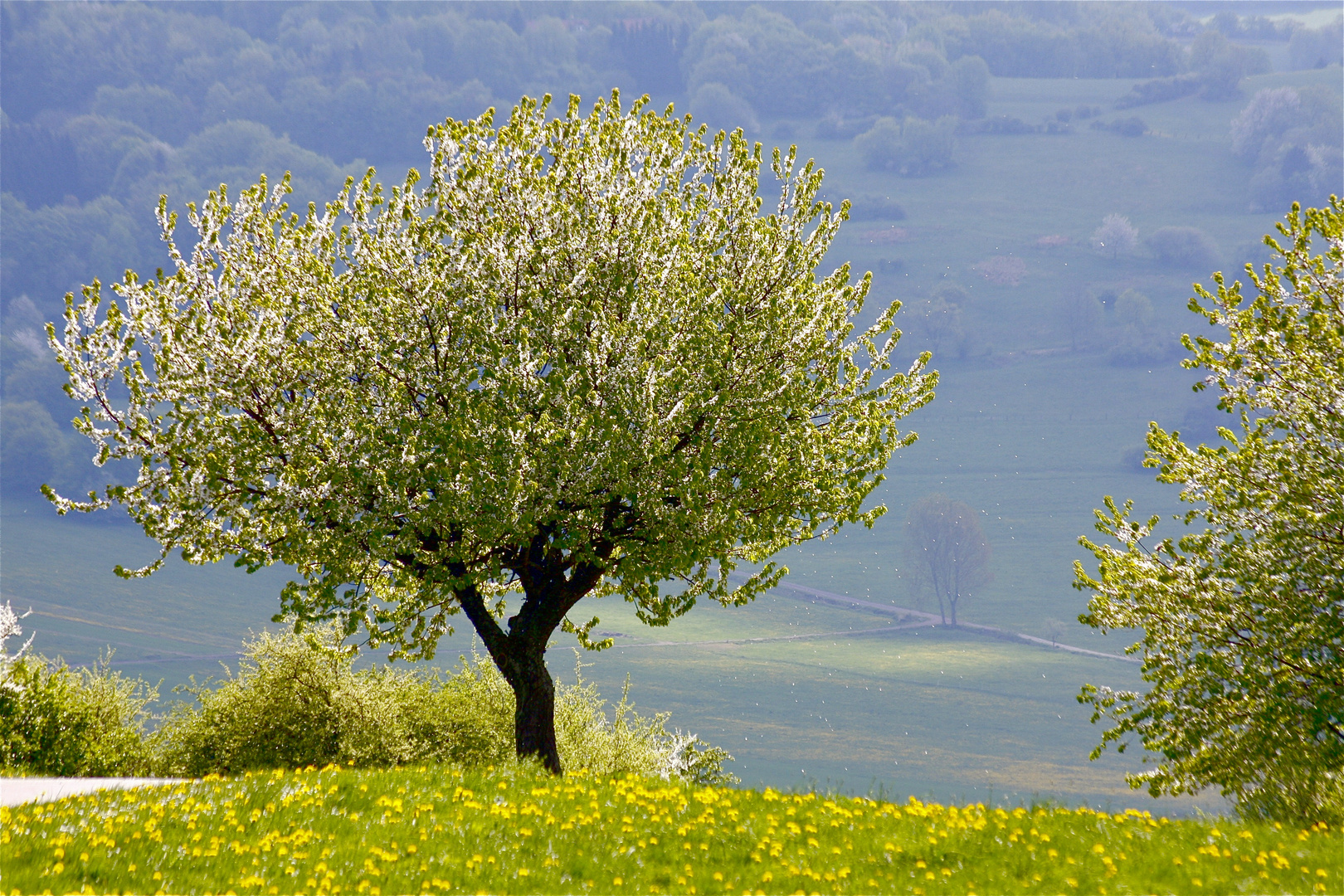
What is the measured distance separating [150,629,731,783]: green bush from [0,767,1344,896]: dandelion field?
1374cm

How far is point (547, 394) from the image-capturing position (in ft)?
57.0

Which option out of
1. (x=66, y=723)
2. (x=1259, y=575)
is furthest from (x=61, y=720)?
(x=1259, y=575)

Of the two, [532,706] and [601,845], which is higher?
[532,706]

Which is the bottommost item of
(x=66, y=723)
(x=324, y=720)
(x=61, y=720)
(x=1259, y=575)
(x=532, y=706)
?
(x=66, y=723)

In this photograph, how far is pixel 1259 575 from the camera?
17.9m

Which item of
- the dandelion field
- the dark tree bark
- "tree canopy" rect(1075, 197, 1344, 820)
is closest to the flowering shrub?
the dark tree bark

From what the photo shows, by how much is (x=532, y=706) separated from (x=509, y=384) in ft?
23.3

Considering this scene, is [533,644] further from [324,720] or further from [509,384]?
[324,720]

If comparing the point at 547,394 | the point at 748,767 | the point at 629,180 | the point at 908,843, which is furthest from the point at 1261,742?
the point at 748,767

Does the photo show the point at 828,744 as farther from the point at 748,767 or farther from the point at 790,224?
the point at 790,224

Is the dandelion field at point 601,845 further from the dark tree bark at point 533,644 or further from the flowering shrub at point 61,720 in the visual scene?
the flowering shrub at point 61,720

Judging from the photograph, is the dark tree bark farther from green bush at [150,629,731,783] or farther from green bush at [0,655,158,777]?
green bush at [0,655,158,777]

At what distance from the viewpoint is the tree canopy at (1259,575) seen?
55.9 feet

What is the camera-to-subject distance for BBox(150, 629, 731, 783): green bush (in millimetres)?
27578
